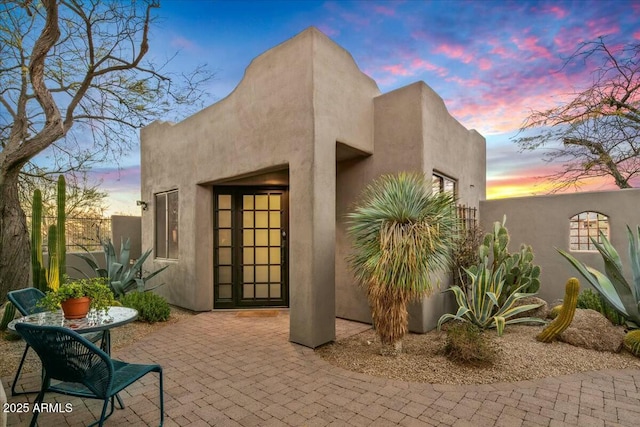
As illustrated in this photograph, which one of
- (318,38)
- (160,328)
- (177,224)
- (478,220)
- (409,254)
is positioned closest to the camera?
(409,254)

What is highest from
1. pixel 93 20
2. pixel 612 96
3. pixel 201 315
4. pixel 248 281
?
pixel 93 20

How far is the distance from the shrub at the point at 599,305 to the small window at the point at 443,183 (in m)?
2.78

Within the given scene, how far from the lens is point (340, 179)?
6.25m

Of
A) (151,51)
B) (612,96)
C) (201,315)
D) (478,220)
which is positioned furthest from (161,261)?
(612,96)

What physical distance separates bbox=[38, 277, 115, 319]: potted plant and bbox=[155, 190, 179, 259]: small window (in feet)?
14.4

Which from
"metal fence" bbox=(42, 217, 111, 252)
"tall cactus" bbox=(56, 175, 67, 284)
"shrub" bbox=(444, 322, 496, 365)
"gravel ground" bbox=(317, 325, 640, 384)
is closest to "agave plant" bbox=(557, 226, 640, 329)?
"gravel ground" bbox=(317, 325, 640, 384)

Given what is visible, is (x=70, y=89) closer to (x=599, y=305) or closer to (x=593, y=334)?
(x=593, y=334)

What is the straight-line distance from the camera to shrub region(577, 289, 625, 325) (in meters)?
5.08

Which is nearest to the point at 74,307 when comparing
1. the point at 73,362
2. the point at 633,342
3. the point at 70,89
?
the point at 73,362

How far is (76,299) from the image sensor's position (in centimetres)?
297

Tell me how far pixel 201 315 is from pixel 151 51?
18.6 feet

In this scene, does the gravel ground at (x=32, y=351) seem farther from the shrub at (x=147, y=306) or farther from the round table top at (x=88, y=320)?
the round table top at (x=88, y=320)

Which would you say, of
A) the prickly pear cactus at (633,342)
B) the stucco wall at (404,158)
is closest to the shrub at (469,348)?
the stucco wall at (404,158)

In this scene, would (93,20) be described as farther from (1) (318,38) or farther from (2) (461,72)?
(2) (461,72)
